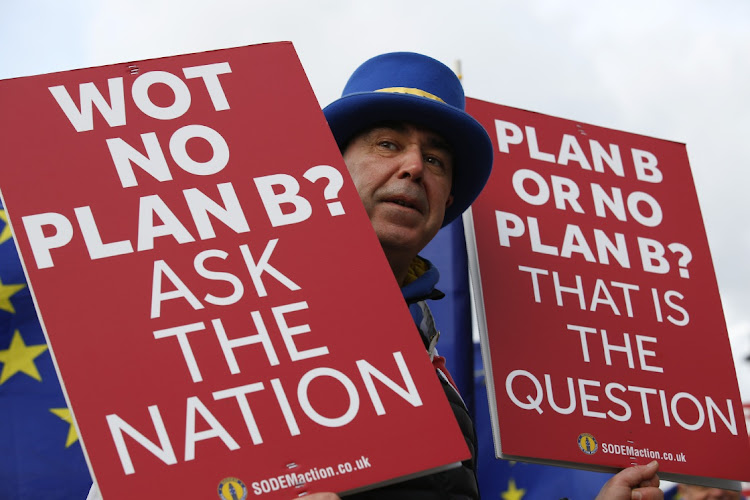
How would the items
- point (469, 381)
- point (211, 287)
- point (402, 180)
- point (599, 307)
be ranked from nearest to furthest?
point (211, 287) < point (402, 180) < point (599, 307) < point (469, 381)

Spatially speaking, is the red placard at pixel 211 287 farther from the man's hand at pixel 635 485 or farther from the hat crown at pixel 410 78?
the man's hand at pixel 635 485

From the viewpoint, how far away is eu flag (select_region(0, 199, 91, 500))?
4.63m

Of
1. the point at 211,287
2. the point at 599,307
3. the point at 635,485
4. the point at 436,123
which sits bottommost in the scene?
the point at 635,485

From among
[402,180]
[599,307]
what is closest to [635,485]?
[599,307]

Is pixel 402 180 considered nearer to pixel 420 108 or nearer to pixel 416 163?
pixel 416 163

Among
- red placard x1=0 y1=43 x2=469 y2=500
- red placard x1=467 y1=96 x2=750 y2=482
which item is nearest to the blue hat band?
red placard x1=467 y1=96 x2=750 y2=482

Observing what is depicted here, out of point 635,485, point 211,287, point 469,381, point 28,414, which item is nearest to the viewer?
point 211,287

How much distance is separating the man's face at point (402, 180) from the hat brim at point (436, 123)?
3 centimetres

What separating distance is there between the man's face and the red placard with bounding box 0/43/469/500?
22.2 inches

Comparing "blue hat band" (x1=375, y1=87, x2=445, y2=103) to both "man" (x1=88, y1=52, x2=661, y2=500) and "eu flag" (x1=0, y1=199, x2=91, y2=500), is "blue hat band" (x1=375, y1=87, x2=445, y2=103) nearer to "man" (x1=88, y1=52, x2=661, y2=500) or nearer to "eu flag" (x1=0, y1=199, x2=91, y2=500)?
"man" (x1=88, y1=52, x2=661, y2=500)

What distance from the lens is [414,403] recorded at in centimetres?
219

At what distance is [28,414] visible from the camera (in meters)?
4.85

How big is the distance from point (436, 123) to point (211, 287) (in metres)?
1.17

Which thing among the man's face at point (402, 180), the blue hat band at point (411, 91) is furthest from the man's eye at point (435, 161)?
the blue hat band at point (411, 91)
